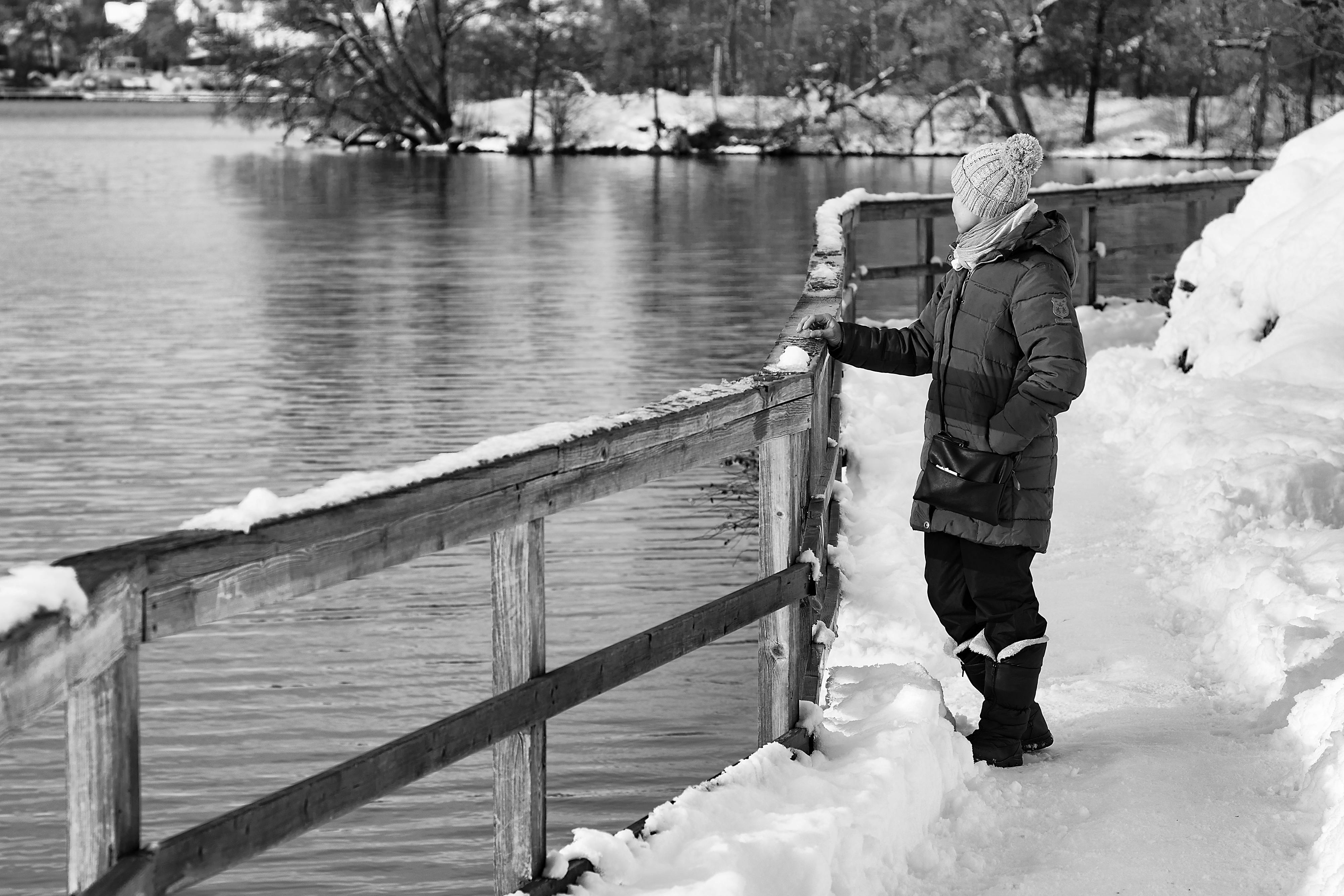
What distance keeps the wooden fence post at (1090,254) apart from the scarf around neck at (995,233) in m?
9.42

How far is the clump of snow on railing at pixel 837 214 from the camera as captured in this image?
865cm

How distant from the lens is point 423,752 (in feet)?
9.82

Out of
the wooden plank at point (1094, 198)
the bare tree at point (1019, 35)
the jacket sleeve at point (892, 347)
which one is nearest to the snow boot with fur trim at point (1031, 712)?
the jacket sleeve at point (892, 347)

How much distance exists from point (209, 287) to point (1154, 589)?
15.8m

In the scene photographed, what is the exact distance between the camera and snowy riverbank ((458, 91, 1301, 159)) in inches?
2345

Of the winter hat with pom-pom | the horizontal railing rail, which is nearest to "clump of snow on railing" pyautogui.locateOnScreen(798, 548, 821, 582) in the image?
the horizontal railing rail

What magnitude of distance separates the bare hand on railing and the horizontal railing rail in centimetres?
6

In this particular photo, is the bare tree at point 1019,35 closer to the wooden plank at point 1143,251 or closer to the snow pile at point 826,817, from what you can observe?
the wooden plank at point 1143,251

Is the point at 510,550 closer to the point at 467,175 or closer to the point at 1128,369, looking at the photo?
the point at 1128,369

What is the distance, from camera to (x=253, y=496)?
8.46ft

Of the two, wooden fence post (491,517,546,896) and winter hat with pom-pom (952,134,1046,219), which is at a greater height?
winter hat with pom-pom (952,134,1046,219)

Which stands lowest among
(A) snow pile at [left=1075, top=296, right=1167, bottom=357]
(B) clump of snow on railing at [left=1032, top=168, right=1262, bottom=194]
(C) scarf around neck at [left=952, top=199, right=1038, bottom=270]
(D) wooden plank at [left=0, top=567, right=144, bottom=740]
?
(A) snow pile at [left=1075, top=296, right=1167, bottom=357]

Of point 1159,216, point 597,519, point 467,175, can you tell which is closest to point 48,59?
point 467,175

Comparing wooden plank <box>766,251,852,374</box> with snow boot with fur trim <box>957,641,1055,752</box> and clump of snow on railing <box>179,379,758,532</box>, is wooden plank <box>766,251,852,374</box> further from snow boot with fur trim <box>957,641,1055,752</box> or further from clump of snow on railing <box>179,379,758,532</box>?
snow boot with fur trim <box>957,641,1055,752</box>
